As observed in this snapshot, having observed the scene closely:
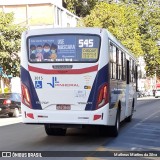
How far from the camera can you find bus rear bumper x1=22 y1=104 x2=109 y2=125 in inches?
468

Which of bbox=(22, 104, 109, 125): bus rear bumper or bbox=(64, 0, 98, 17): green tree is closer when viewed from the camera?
bbox=(22, 104, 109, 125): bus rear bumper

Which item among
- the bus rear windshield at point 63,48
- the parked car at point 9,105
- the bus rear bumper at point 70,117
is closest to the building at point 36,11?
the parked car at point 9,105

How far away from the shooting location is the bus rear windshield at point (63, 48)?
39.9 ft

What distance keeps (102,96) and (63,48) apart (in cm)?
172

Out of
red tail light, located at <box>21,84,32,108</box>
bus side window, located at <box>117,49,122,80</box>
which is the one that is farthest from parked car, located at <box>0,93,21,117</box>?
red tail light, located at <box>21,84,32,108</box>

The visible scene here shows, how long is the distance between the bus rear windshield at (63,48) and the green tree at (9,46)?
15.4m

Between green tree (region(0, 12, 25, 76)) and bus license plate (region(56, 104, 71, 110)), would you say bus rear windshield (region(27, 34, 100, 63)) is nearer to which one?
bus license plate (region(56, 104, 71, 110))

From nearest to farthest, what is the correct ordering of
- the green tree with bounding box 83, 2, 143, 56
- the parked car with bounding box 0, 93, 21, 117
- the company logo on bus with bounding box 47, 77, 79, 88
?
the company logo on bus with bounding box 47, 77, 79, 88
the parked car with bounding box 0, 93, 21, 117
the green tree with bounding box 83, 2, 143, 56

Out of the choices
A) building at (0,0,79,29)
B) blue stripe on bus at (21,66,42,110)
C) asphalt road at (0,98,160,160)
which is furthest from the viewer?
building at (0,0,79,29)

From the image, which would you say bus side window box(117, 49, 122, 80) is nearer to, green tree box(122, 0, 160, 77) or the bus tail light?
the bus tail light

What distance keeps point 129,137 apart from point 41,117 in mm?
3108

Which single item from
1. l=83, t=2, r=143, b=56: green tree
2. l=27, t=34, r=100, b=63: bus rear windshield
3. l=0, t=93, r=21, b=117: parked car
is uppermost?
l=83, t=2, r=143, b=56: green tree

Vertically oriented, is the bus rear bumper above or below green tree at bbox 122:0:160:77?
below

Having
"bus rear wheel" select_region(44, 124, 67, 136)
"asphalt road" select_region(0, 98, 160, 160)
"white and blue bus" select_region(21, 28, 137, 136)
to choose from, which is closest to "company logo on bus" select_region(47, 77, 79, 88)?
"white and blue bus" select_region(21, 28, 137, 136)
